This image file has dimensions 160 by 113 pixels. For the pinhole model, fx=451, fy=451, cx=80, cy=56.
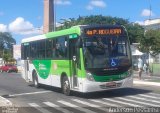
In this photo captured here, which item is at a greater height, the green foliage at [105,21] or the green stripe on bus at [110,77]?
the green foliage at [105,21]

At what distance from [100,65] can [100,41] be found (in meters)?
1.06

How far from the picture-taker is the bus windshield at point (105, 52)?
752 inches

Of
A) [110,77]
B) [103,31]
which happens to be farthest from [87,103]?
[103,31]

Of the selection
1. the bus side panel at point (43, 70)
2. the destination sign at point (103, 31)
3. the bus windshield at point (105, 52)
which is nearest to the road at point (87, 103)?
the bus windshield at point (105, 52)

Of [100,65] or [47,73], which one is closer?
[100,65]

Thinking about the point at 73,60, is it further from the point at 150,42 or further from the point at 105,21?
the point at 105,21

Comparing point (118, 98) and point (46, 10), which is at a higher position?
point (46, 10)

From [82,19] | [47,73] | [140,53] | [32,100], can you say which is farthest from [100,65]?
[82,19]

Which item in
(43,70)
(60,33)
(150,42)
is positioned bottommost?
(43,70)

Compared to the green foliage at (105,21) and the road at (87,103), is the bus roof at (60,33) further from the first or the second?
the green foliage at (105,21)

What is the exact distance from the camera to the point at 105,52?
63.0ft

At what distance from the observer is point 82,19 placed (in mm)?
96688

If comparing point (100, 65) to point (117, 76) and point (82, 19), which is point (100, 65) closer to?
point (117, 76)

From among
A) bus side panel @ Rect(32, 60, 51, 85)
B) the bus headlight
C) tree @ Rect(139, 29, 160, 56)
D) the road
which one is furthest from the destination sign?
tree @ Rect(139, 29, 160, 56)
